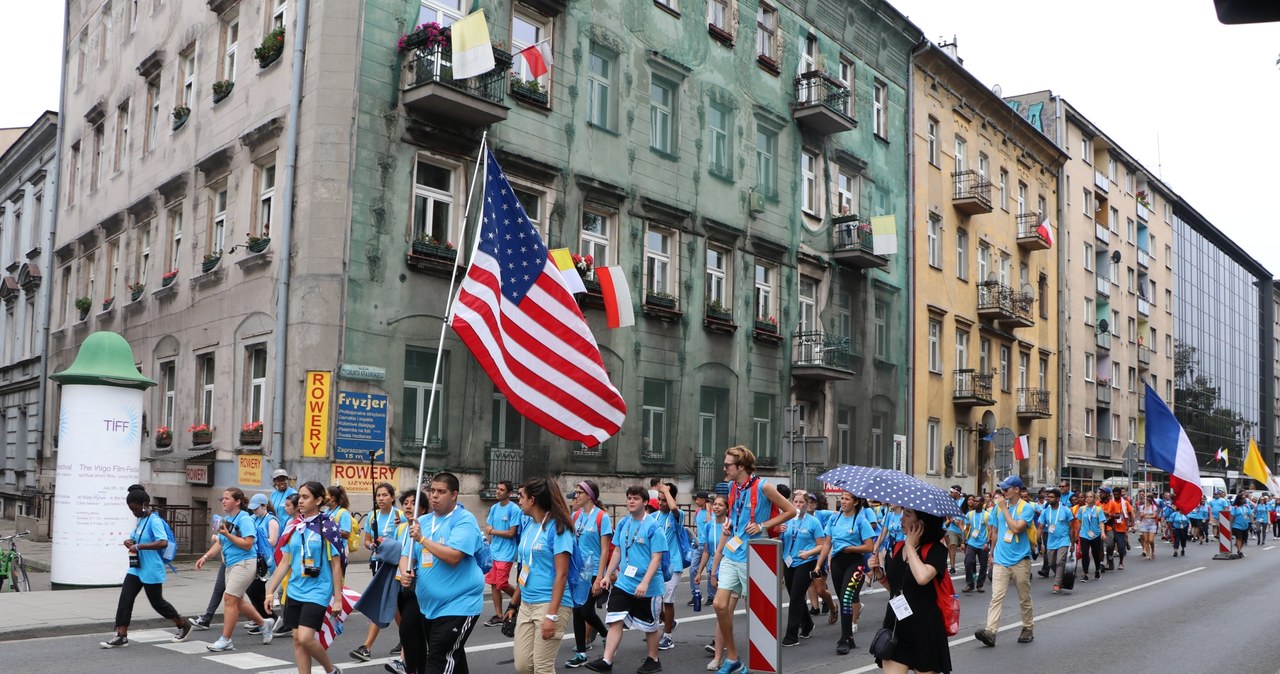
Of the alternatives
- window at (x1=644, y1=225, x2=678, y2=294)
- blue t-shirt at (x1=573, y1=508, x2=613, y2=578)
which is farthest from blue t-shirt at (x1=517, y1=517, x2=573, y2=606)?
window at (x1=644, y1=225, x2=678, y2=294)

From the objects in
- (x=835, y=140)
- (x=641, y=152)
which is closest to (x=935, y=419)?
(x=835, y=140)

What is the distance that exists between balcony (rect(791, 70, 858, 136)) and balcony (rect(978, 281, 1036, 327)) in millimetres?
12181

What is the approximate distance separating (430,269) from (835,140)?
1575cm

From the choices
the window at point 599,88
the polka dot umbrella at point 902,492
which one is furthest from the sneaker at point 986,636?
the window at point 599,88

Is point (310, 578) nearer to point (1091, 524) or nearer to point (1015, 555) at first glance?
point (1015, 555)

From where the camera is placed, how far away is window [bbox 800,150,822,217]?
31416mm

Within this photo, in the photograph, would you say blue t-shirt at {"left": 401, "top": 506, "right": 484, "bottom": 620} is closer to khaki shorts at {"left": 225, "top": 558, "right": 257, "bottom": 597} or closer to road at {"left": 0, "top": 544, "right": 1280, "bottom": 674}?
road at {"left": 0, "top": 544, "right": 1280, "bottom": 674}

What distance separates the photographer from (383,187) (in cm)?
2039

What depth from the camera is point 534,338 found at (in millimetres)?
12953

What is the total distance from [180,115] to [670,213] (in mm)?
10882

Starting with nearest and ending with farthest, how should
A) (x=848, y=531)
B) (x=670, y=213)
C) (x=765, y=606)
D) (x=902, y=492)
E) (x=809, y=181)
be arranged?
1. (x=902, y=492)
2. (x=765, y=606)
3. (x=848, y=531)
4. (x=670, y=213)
5. (x=809, y=181)

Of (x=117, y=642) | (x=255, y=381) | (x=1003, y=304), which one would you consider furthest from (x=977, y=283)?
(x=117, y=642)

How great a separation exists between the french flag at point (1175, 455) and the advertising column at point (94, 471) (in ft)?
Result: 67.6

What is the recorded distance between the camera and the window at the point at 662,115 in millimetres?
26172
